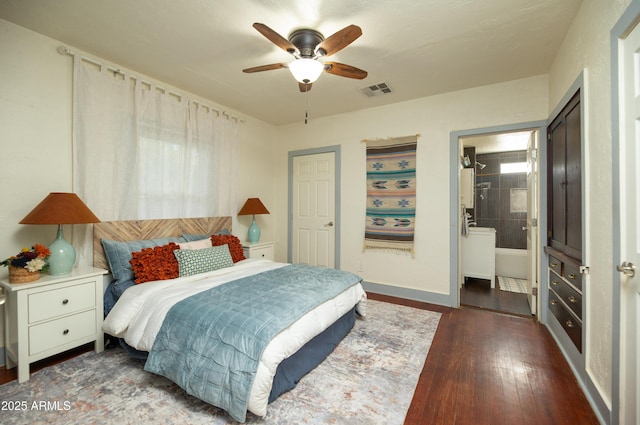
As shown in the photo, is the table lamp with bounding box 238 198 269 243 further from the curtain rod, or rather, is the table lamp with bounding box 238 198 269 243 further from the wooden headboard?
the curtain rod

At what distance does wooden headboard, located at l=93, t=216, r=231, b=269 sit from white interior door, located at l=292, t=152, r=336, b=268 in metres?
1.26

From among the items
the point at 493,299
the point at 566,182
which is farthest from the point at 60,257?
the point at 493,299

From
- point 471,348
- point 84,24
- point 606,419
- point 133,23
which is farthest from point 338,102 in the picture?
point 606,419

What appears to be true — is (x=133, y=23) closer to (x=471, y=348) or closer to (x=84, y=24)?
(x=84, y=24)

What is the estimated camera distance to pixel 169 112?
3148mm

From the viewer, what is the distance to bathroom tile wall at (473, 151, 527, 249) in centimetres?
556

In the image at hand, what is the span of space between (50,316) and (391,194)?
358 centimetres

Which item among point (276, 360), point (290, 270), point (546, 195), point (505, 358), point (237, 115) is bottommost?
point (505, 358)

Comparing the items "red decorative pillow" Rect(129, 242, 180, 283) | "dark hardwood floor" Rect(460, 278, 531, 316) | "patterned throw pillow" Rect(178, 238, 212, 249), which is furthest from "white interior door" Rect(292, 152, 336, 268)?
"red decorative pillow" Rect(129, 242, 180, 283)

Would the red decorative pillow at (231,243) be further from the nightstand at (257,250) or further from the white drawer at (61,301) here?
the white drawer at (61,301)

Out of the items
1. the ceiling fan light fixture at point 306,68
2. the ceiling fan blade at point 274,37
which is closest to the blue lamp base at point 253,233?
the ceiling fan light fixture at point 306,68

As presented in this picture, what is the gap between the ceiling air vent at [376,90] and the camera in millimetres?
3242

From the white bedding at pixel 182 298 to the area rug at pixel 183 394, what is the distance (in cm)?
23

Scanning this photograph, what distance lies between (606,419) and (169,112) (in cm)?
430
